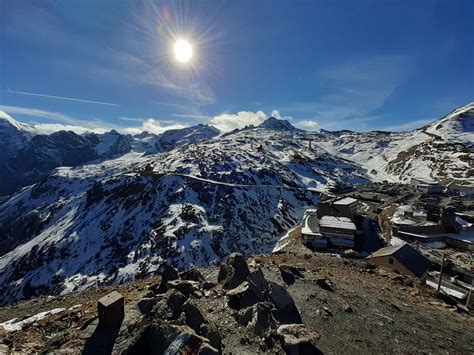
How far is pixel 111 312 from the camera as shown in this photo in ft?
28.8

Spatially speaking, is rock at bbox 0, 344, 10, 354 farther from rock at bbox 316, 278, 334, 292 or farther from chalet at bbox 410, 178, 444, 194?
chalet at bbox 410, 178, 444, 194

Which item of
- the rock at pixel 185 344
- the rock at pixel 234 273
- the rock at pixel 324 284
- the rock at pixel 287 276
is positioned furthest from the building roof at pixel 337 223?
the rock at pixel 185 344

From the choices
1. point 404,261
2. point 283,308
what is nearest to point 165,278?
point 283,308

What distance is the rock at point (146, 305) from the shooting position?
31.5ft

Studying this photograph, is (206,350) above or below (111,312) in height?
below

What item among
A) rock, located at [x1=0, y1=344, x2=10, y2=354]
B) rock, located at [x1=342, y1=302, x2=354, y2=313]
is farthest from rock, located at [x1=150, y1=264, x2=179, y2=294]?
rock, located at [x1=342, y1=302, x2=354, y2=313]

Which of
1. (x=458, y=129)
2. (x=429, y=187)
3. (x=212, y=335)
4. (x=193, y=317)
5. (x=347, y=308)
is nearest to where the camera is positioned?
(x=212, y=335)

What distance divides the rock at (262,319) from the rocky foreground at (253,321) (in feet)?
0.10

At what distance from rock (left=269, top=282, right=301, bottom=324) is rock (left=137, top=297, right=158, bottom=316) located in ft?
15.8

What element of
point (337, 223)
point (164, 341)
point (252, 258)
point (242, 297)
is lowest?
point (337, 223)

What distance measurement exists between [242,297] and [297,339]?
2735 mm

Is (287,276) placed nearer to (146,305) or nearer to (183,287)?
(183,287)

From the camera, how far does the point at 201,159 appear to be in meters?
111

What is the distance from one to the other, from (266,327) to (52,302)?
14.8 m
